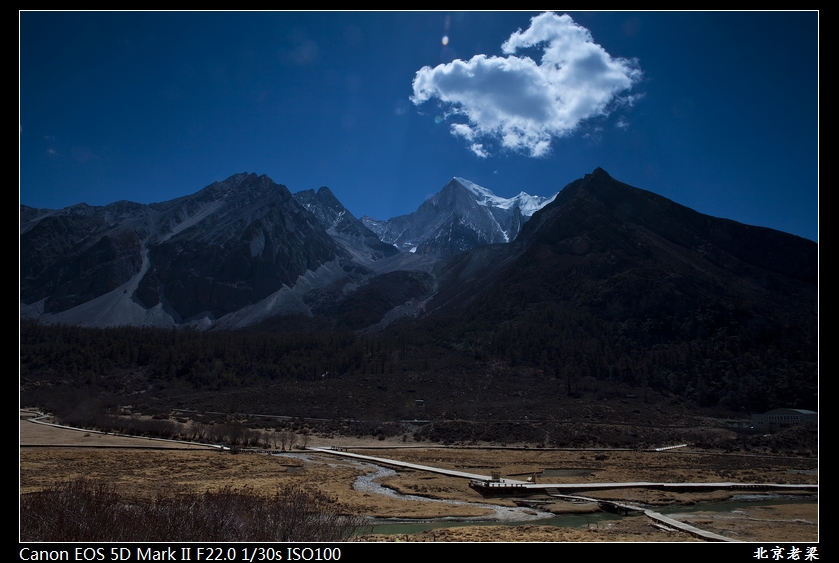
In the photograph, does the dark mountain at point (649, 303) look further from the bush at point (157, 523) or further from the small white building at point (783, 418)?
the bush at point (157, 523)

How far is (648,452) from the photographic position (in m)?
48.3

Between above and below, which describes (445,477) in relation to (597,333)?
below

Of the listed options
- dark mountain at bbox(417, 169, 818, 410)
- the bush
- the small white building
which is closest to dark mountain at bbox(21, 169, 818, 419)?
dark mountain at bbox(417, 169, 818, 410)

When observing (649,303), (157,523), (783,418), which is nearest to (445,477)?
(157,523)

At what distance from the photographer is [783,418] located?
7425 cm

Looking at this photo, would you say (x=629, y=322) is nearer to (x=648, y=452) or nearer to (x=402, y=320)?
(x=402, y=320)

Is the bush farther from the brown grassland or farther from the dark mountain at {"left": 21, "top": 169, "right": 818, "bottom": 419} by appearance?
the dark mountain at {"left": 21, "top": 169, "right": 818, "bottom": 419}

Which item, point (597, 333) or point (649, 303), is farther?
point (649, 303)

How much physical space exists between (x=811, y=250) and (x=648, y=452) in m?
139

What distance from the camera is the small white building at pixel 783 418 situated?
2824 inches

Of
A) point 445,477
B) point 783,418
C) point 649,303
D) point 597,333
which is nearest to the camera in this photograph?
point 445,477

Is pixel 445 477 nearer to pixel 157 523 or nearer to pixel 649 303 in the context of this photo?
pixel 157 523
